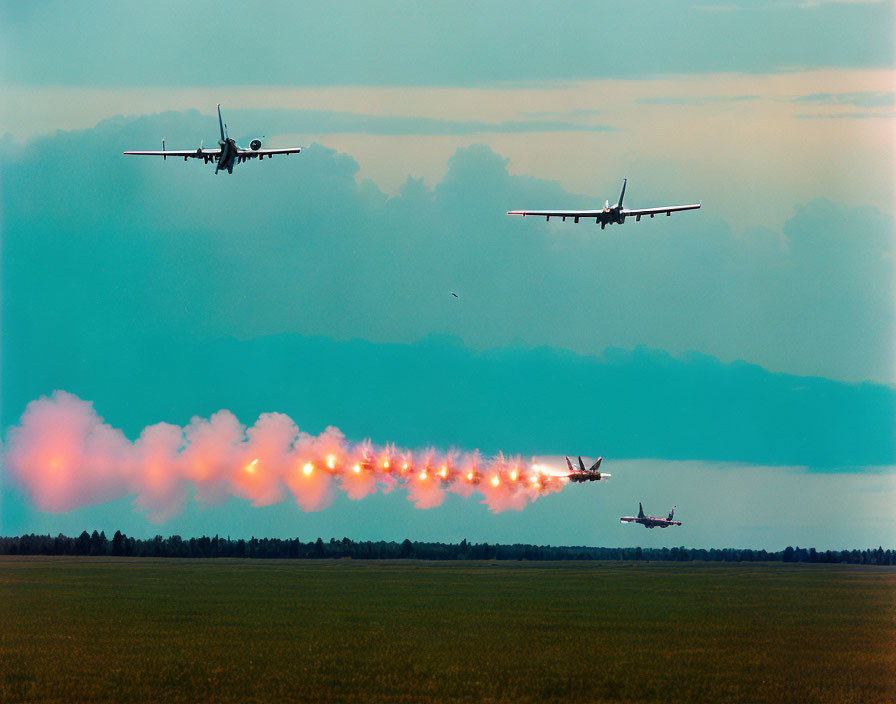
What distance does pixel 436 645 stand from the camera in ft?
296

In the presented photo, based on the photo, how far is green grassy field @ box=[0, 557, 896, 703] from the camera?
7088 centimetres

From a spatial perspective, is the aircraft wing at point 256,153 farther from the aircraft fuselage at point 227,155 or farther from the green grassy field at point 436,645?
the green grassy field at point 436,645

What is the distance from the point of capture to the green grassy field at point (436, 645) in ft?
233

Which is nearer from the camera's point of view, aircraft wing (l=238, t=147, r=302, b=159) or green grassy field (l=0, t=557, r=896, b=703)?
green grassy field (l=0, t=557, r=896, b=703)

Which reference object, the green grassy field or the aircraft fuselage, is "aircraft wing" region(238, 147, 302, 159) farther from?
Answer: the green grassy field

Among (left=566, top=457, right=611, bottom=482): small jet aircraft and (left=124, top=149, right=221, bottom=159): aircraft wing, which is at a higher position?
(left=124, top=149, right=221, bottom=159): aircraft wing

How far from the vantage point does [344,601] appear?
134m

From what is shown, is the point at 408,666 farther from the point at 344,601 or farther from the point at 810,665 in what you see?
the point at 344,601

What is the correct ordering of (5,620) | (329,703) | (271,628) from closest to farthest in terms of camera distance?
(329,703), (271,628), (5,620)

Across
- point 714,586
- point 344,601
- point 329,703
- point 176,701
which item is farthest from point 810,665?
point 714,586

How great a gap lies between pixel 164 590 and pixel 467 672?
280 feet

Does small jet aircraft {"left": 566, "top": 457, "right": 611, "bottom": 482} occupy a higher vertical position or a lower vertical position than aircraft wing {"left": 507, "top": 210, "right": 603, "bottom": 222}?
lower

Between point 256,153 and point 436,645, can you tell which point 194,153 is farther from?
point 436,645

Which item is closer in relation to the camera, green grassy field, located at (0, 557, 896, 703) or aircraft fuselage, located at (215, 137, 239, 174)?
green grassy field, located at (0, 557, 896, 703)
